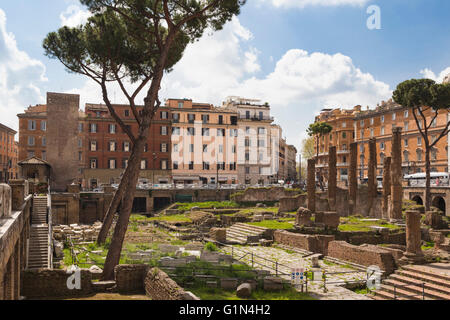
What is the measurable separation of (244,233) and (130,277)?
1636 cm

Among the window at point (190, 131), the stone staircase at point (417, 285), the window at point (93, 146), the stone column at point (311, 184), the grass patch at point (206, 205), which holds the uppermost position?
the window at point (190, 131)

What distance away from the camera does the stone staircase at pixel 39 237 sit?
701 inches

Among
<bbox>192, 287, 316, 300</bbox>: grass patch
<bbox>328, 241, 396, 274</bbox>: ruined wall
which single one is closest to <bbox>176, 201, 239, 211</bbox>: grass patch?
<bbox>328, 241, 396, 274</bbox>: ruined wall

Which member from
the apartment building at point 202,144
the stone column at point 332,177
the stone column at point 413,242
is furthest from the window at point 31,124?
the stone column at point 413,242

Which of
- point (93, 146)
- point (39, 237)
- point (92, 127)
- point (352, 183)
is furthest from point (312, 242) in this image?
point (92, 127)

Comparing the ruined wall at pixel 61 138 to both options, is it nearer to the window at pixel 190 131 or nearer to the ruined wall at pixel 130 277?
the window at pixel 190 131

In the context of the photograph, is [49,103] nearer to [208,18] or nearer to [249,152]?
[208,18]

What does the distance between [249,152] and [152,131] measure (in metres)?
16.4

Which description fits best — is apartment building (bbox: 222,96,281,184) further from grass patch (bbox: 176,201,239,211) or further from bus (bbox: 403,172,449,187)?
bus (bbox: 403,172,449,187)

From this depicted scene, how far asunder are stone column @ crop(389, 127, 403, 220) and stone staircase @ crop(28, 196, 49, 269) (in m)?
25.5

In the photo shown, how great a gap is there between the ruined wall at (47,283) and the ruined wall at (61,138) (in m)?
Result: 29.4

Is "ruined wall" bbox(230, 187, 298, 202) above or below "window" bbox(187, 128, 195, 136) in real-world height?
below

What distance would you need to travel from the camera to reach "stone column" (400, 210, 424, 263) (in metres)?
19.8
